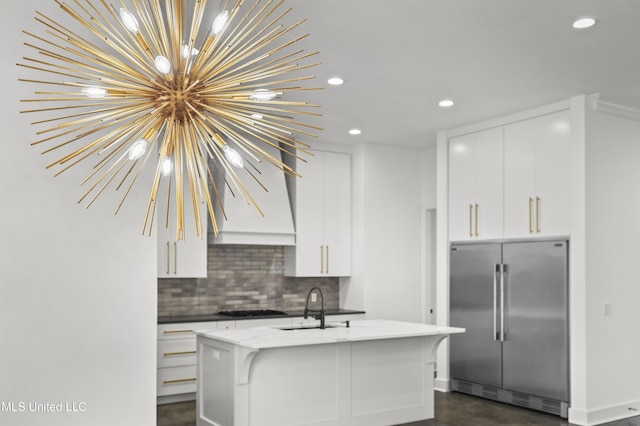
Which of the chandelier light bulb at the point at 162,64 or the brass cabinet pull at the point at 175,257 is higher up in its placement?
the chandelier light bulb at the point at 162,64

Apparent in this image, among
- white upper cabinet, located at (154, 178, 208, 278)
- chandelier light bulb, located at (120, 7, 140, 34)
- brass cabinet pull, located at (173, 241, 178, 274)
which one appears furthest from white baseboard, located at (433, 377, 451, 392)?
chandelier light bulb, located at (120, 7, 140, 34)

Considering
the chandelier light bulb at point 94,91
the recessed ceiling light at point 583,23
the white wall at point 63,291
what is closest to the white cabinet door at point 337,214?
the recessed ceiling light at point 583,23

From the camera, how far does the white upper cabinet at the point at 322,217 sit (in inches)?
278

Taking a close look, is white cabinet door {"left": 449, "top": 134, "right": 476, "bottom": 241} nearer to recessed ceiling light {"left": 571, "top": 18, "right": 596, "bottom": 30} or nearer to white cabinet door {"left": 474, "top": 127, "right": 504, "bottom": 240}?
white cabinet door {"left": 474, "top": 127, "right": 504, "bottom": 240}

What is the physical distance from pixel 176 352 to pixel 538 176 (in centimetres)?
379

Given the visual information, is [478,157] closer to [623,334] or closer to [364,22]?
[623,334]

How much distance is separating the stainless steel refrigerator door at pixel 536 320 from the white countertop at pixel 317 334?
991 mm

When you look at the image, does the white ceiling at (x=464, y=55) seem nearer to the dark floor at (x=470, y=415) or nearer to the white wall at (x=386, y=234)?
the white wall at (x=386, y=234)

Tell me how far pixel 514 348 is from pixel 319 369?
213cm

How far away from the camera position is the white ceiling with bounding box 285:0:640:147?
3.53 m

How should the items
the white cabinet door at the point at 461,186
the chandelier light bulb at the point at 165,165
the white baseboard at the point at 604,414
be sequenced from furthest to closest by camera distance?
the white cabinet door at the point at 461,186 < the white baseboard at the point at 604,414 < the chandelier light bulb at the point at 165,165

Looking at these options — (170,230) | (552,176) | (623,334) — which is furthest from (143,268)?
(623,334)

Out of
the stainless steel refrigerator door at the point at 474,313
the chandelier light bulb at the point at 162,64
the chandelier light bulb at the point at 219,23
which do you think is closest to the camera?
the chandelier light bulb at the point at 162,64

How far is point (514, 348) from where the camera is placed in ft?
18.6
